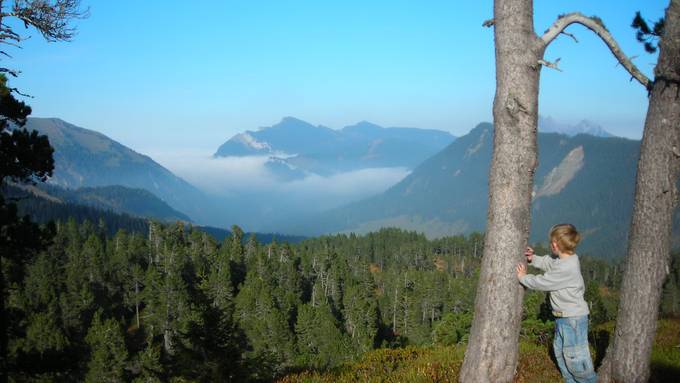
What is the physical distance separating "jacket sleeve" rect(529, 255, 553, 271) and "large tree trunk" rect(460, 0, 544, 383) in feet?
2.89

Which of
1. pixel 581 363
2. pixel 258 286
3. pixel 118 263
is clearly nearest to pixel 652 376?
pixel 581 363

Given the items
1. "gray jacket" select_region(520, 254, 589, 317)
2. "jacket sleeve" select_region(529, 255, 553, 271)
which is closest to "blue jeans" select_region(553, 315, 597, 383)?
"gray jacket" select_region(520, 254, 589, 317)

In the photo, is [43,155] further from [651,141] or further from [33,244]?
[651,141]

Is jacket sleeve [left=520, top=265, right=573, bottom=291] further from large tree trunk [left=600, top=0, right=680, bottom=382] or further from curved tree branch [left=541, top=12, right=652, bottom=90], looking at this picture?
curved tree branch [left=541, top=12, right=652, bottom=90]

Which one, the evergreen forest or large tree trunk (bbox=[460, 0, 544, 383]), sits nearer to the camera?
large tree trunk (bbox=[460, 0, 544, 383])

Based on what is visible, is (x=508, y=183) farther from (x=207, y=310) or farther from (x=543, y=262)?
(x=207, y=310)

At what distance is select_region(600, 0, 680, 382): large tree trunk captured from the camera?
786 cm

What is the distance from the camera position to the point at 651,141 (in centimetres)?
803

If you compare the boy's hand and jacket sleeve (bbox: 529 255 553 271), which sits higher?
jacket sleeve (bbox: 529 255 553 271)

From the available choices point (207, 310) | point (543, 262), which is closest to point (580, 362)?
point (543, 262)

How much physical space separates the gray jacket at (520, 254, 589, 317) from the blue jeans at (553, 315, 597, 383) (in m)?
0.17

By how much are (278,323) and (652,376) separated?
50.8 metres

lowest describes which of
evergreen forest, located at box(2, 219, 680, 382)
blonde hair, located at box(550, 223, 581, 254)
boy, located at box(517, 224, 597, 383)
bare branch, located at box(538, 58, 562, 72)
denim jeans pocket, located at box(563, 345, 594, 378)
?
evergreen forest, located at box(2, 219, 680, 382)

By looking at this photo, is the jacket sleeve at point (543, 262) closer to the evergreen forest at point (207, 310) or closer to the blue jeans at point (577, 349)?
the blue jeans at point (577, 349)
